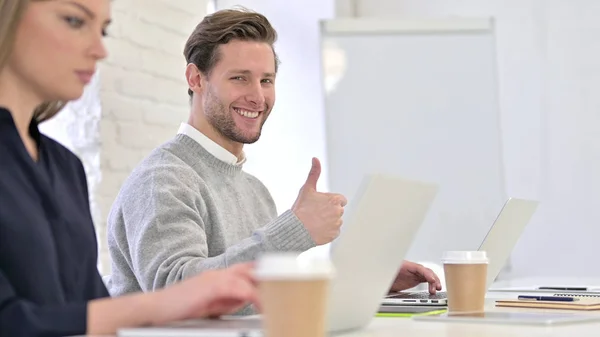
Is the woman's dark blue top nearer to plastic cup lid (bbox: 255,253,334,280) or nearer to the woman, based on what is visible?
the woman

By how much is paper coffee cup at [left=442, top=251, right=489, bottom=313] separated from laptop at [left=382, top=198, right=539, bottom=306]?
17 centimetres

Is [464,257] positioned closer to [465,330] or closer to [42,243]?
[465,330]

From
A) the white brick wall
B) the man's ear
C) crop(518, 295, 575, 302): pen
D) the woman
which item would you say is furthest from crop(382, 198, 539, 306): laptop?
the white brick wall

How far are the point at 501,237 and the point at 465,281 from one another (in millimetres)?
339

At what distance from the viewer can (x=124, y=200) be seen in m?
1.89

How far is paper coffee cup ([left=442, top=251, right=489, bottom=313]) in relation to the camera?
1467 millimetres

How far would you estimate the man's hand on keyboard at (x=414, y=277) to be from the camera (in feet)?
6.44

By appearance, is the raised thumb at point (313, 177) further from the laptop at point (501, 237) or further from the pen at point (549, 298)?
the pen at point (549, 298)

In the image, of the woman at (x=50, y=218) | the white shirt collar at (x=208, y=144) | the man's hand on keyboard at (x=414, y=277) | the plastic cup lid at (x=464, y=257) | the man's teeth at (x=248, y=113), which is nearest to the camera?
the woman at (x=50, y=218)

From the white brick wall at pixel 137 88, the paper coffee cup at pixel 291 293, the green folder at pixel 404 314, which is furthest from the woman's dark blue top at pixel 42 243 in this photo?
the white brick wall at pixel 137 88

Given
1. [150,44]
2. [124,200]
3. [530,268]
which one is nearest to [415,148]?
[530,268]

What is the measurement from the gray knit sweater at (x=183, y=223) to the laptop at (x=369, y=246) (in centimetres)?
43

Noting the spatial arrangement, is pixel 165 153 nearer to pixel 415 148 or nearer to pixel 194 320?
pixel 194 320

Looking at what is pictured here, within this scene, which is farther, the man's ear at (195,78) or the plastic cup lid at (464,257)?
the man's ear at (195,78)
